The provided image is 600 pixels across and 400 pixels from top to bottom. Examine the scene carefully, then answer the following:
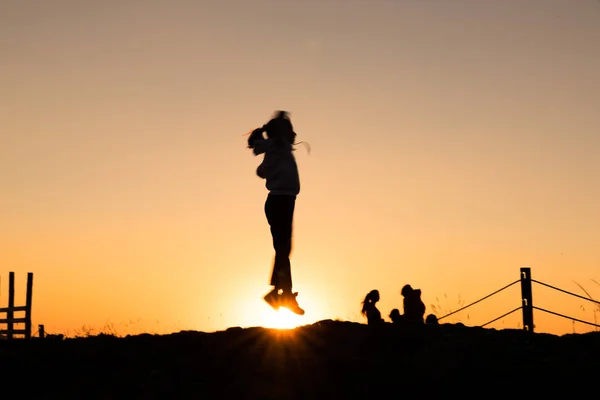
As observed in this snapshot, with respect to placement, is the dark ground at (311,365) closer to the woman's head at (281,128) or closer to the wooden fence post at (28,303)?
the woman's head at (281,128)

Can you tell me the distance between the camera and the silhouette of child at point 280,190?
11.4 metres

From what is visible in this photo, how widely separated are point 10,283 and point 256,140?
24.0 m

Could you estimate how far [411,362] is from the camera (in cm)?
880

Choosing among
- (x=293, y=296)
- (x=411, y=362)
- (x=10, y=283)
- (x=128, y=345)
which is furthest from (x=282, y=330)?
(x=10, y=283)

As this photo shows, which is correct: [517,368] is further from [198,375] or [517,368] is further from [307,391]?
[198,375]

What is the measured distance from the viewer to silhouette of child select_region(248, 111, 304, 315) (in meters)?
11.4

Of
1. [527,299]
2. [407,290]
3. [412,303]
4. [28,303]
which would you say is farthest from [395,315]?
[28,303]

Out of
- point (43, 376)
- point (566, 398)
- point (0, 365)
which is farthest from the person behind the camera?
point (0, 365)

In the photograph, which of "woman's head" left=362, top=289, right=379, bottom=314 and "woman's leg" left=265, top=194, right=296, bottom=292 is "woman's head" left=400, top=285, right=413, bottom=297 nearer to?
"woman's head" left=362, top=289, right=379, bottom=314

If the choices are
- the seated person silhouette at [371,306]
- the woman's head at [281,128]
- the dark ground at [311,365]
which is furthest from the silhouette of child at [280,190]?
the seated person silhouette at [371,306]

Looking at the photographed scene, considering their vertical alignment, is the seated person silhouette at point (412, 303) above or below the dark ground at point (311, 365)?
above

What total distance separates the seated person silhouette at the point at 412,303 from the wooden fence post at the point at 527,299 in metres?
3.06

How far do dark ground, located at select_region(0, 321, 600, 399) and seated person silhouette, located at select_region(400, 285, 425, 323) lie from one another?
341cm

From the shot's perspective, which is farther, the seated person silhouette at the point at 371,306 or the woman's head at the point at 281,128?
the seated person silhouette at the point at 371,306
